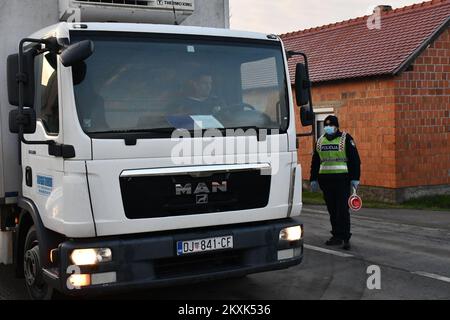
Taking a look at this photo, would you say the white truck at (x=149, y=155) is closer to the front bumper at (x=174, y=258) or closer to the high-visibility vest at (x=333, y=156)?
the front bumper at (x=174, y=258)

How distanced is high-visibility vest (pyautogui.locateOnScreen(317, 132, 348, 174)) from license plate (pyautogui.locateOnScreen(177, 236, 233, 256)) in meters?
3.30

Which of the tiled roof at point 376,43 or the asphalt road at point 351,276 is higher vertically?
the tiled roof at point 376,43

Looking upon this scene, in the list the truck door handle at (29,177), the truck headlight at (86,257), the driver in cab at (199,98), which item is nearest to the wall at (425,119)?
the driver in cab at (199,98)

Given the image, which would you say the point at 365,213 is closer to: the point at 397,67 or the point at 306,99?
the point at 397,67

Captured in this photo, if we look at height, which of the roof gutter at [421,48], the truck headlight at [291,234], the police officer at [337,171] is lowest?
the truck headlight at [291,234]

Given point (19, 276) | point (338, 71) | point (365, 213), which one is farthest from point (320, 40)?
point (19, 276)

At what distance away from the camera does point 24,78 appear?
4.80m

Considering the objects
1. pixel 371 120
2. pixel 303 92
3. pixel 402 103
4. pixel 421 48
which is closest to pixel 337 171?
pixel 303 92

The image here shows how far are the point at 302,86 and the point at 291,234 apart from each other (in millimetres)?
1475

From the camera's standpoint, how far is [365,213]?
40.4ft

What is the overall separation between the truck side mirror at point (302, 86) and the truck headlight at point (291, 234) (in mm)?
1256

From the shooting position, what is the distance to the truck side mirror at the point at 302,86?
592 cm

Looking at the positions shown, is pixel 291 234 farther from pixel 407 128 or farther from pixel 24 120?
pixel 407 128
